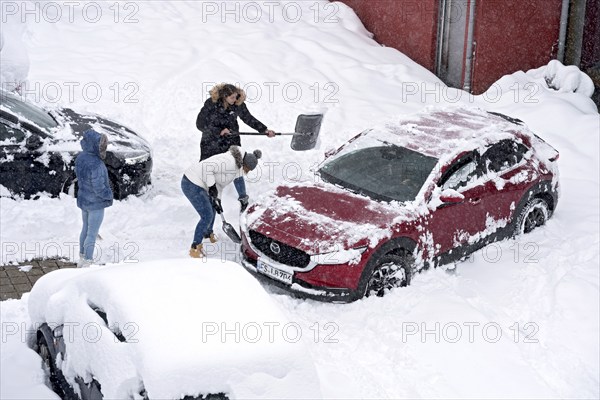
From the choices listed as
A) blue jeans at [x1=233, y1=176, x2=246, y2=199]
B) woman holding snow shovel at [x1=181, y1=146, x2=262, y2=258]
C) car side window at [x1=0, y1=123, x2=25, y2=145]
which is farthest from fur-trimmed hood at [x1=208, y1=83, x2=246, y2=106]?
car side window at [x1=0, y1=123, x2=25, y2=145]

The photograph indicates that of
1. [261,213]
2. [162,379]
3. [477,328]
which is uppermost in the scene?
[162,379]

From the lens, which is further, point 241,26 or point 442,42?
point 241,26

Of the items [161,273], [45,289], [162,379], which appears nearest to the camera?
[162,379]

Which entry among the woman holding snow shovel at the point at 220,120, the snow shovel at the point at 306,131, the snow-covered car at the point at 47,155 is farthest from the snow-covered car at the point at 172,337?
the snow shovel at the point at 306,131

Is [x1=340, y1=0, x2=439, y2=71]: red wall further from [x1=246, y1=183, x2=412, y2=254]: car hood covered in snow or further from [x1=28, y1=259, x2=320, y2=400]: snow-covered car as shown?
[x1=28, y1=259, x2=320, y2=400]: snow-covered car

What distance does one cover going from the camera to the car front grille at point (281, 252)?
8648 mm

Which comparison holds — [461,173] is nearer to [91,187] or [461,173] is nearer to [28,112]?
[91,187]

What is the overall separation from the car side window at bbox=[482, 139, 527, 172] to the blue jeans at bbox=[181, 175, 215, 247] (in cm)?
317

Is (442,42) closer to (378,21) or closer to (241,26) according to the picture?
(378,21)

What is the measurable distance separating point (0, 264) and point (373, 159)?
13.9ft

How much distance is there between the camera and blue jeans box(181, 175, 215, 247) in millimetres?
9703

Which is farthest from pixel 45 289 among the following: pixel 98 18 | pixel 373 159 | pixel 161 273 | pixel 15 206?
pixel 98 18

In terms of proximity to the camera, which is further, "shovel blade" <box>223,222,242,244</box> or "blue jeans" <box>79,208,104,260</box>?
"shovel blade" <box>223,222,242,244</box>

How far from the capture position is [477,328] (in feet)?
27.5
